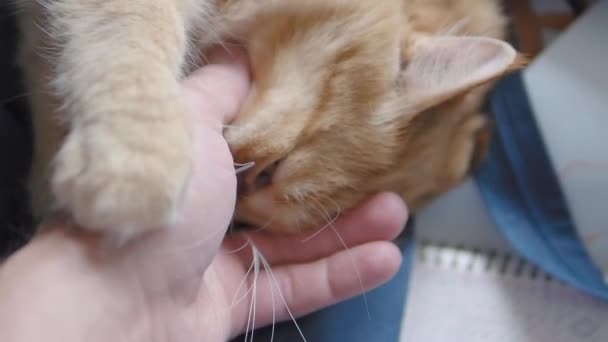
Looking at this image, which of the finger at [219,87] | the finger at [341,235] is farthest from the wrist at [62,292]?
the finger at [341,235]

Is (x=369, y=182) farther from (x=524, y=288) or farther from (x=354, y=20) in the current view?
(x=524, y=288)

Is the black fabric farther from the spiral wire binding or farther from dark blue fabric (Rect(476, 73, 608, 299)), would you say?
dark blue fabric (Rect(476, 73, 608, 299))

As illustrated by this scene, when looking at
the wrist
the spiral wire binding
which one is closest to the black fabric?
the wrist

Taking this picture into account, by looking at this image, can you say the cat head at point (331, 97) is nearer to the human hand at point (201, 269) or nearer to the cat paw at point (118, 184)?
the human hand at point (201, 269)

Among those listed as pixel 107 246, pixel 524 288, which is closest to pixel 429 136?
pixel 524 288

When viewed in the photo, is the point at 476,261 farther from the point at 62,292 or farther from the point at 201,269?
the point at 62,292
